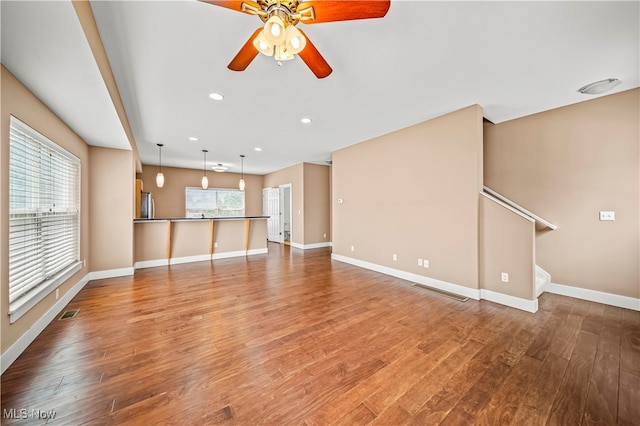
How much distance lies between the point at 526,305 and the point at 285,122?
4217 millimetres

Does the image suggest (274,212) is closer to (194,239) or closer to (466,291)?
(194,239)

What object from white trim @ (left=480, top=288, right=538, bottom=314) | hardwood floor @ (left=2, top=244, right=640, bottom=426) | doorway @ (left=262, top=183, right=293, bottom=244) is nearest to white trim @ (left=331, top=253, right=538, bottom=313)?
white trim @ (left=480, top=288, right=538, bottom=314)

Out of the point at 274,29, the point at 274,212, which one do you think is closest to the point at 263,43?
the point at 274,29

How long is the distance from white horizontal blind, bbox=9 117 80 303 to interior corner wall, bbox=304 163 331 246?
16.4ft

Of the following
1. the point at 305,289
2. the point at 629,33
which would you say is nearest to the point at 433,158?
the point at 629,33

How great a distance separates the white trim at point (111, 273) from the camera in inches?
164

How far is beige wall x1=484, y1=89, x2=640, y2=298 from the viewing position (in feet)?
9.57

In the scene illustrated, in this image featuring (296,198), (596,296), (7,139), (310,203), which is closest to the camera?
(7,139)

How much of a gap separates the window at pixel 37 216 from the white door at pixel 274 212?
557cm

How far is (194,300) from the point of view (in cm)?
326

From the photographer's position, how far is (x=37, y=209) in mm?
2473

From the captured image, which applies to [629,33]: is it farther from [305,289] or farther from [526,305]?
[305,289]

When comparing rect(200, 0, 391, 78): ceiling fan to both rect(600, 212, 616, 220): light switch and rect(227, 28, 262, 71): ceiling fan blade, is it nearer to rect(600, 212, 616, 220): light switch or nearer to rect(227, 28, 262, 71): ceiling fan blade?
rect(227, 28, 262, 71): ceiling fan blade

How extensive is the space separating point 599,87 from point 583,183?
1.21m
